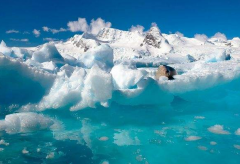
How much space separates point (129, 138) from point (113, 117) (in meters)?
1.10

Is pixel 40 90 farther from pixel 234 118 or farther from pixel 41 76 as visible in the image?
pixel 234 118

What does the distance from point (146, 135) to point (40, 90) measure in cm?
260

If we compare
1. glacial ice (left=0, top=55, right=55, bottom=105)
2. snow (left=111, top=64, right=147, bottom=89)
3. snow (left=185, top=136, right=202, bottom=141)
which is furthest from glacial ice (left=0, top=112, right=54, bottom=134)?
snow (left=111, top=64, right=147, bottom=89)

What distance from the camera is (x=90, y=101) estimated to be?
548cm

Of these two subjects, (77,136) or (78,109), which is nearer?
(77,136)

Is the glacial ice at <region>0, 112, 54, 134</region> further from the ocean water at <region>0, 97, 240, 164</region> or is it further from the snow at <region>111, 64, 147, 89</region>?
the snow at <region>111, 64, 147, 89</region>

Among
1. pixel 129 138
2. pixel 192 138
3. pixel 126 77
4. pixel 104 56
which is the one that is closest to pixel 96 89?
pixel 129 138

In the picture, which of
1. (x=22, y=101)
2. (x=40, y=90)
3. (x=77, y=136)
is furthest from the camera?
(x=40, y=90)

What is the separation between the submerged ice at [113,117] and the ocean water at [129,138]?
13mm

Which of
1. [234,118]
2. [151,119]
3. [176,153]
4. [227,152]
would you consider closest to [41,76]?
[151,119]

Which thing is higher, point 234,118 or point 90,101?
point 90,101

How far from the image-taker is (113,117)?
17.7 ft

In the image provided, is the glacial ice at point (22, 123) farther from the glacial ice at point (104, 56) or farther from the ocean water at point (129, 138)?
the glacial ice at point (104, 56)

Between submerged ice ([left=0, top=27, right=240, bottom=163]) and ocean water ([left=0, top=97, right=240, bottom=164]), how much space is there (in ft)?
0.04
